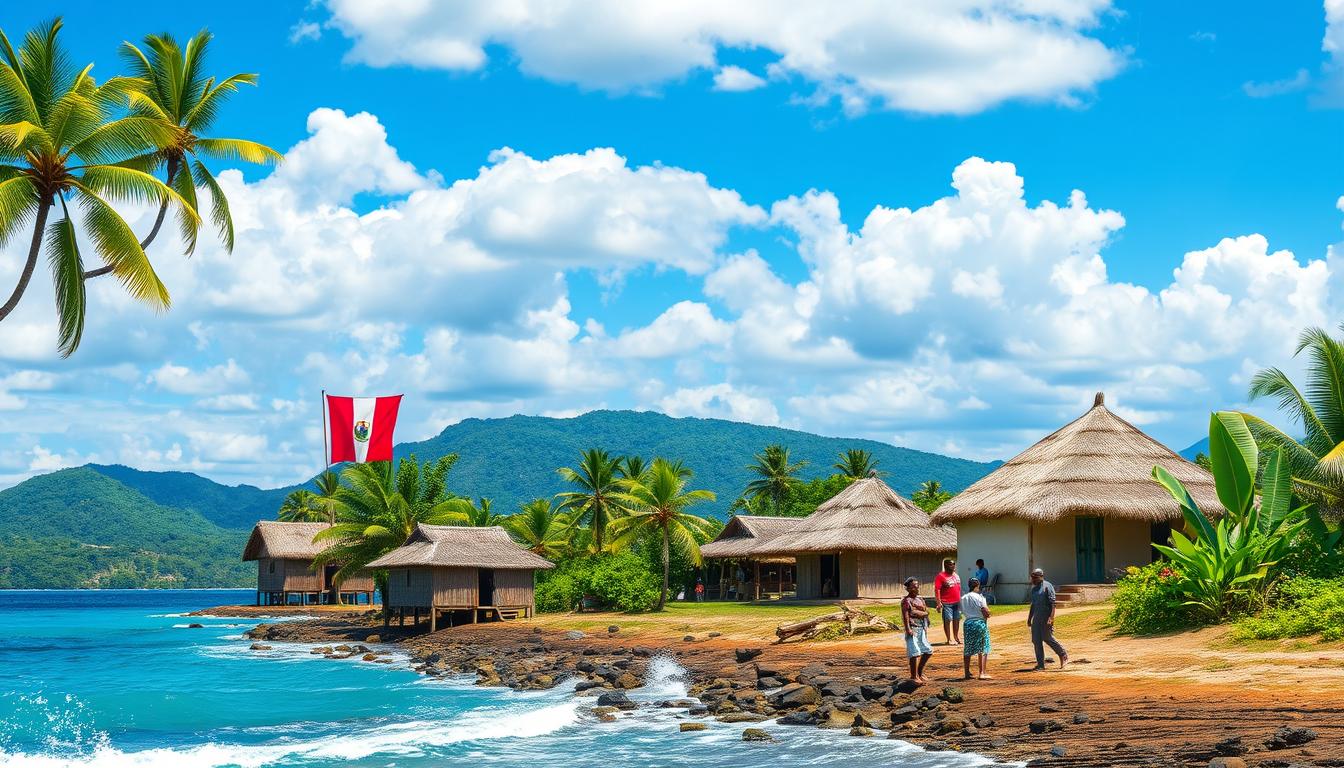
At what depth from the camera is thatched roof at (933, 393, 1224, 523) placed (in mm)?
29859

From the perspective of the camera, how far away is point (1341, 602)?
1873 centimetres

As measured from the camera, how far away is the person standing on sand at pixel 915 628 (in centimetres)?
1903

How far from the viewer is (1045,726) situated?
15.2m

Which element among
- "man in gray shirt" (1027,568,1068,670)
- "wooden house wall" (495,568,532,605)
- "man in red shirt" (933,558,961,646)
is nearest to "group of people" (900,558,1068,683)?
"man in gray shirt" (1027,568,1068,670)

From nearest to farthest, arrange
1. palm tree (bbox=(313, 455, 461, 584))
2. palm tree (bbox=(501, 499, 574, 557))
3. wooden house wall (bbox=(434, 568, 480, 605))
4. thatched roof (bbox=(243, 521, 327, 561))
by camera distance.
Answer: wooden house wall (bbox=(434, 568, 480, 605)), palm tree (bbox=(313, 455, 461, 584)), palm tree (bbox=(501, 499, 574, 557)), thatched roof (bbox=(243, 521, 327, 561))

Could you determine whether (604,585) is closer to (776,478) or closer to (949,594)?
(949,594)

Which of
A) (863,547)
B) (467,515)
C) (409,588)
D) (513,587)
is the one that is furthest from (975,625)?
(467,515)

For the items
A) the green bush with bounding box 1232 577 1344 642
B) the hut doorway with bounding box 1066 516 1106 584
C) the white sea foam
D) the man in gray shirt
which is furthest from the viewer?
the hut doorway with bounding box 1066 516 1106 584

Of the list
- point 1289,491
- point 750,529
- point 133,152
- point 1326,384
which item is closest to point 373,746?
point 133,152

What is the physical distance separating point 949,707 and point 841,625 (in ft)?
33.8

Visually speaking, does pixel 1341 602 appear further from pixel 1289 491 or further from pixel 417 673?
pixel 417 673

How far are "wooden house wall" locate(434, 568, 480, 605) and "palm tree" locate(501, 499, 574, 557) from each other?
10432 millimetres

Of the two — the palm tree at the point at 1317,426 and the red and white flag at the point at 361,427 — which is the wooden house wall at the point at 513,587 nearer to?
the red and white flag at the point at 361,427

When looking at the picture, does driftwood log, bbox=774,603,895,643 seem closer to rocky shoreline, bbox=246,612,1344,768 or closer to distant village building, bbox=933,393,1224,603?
rocky shoreline, bbox=246,612,1344,768
